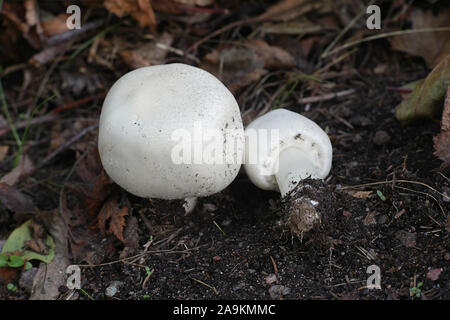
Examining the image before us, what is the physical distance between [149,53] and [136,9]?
34 cm

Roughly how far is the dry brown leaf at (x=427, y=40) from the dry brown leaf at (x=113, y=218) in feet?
7.29

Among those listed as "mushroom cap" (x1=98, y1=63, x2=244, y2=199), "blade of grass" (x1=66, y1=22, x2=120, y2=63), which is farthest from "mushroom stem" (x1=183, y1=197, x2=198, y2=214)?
"blade of grass" (x1=66, y1=22, x2=120, y2=63)

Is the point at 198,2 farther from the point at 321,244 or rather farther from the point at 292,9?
the point at 321,244

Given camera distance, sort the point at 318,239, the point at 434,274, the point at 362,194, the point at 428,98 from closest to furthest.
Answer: the point at 434,274 < the point at 318,239 < the point at 362,194 < the point at 428,98

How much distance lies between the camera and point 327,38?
137 inches

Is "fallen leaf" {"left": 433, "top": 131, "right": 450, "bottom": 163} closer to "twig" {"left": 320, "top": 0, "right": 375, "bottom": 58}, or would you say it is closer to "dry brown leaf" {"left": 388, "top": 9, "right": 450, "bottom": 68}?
"dry brown leaf" {"left": 388, "top": 9, "right": 450, "bottom": 68}

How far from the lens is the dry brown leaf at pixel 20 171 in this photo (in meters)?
2.96

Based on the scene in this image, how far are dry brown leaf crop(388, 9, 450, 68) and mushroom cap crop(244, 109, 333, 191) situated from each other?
4.02 ft

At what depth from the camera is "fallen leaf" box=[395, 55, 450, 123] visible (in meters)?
2.54

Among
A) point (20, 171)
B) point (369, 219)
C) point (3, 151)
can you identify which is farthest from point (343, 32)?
point (3, 151)

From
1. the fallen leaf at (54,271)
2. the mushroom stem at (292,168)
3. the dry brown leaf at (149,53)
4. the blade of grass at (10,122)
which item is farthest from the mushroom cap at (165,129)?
the blade of grass at (10,122)

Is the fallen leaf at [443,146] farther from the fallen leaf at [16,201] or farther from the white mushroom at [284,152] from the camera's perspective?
the fallen leaf at [16,201]

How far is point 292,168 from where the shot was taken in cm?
238

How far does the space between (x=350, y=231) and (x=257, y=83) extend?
1.42 m
